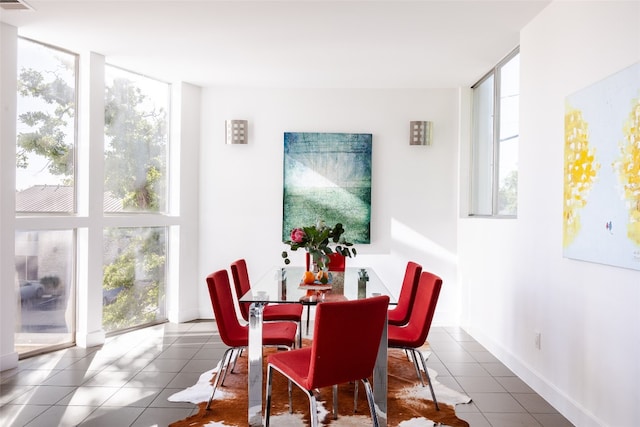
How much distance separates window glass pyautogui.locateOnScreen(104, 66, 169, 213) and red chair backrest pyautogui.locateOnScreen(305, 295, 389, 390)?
137 inches

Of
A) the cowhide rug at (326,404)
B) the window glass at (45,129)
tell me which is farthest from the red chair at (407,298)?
the window glass at (45,129)

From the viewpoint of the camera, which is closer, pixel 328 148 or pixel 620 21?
pixel 620 21

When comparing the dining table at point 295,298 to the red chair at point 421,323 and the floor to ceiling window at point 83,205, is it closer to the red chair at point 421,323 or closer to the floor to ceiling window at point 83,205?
the red chair at point 421,323

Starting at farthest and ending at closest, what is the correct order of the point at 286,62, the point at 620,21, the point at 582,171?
the point at 286,62
the point at 582,171
the point at 620,21

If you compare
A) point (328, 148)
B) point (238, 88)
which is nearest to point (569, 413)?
point (328, 148)

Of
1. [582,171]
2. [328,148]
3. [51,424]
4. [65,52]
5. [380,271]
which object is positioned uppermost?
[65,52]

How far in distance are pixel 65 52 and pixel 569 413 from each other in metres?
5.19

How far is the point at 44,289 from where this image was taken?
4121mm

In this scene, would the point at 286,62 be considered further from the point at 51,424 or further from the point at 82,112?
the point at 51,424

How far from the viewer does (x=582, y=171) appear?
2711mm

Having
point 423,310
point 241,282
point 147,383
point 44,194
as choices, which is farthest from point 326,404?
point 44,194

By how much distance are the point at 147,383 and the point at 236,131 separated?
307cm

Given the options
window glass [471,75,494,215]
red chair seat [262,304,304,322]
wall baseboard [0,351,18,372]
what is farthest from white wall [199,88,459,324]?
wall baseboard [0,351,18,372]

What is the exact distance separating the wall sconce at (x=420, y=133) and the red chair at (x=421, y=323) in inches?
96.6
